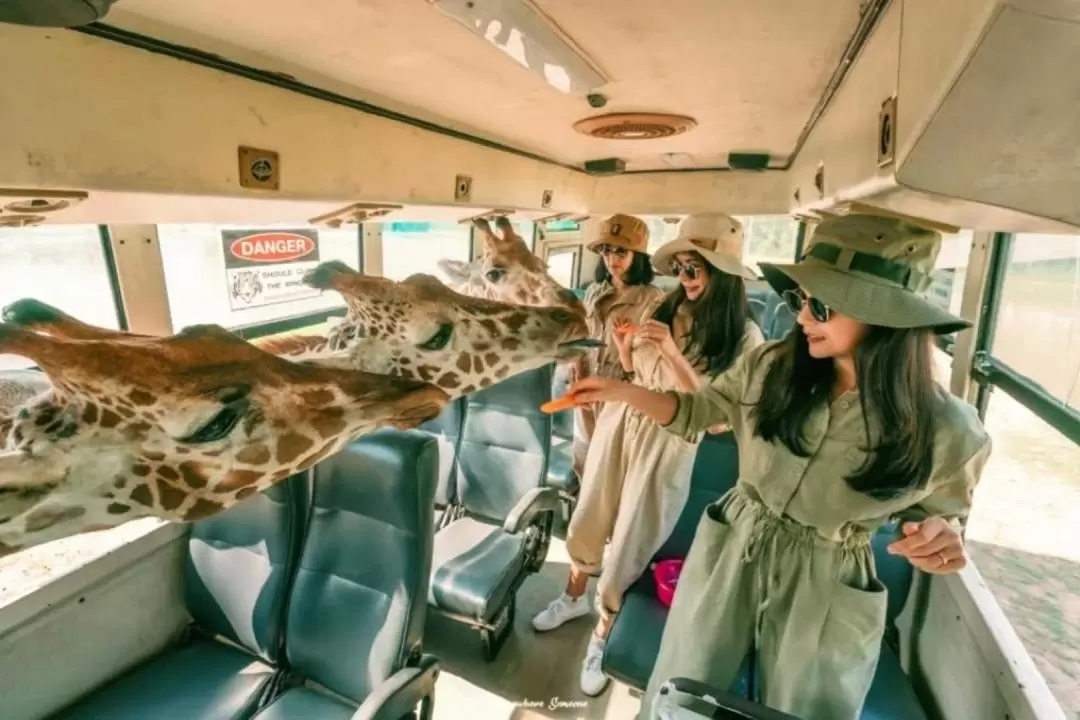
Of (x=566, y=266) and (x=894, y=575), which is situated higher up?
(x=566, y=266)

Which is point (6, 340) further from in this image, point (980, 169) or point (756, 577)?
point (756, 577)

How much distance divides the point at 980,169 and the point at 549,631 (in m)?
2.66

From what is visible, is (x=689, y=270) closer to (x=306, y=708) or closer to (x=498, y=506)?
(x=498, y=506)

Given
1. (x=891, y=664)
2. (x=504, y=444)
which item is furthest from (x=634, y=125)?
(x=891, y=664)

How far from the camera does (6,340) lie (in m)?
0.71

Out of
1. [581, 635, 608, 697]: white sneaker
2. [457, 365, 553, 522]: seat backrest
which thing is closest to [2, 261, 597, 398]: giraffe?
[457, 365, 553, 522]: seat backrest

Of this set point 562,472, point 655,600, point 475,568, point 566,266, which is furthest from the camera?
point 566,266

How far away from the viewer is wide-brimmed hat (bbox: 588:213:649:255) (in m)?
2.50

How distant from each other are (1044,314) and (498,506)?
2.35m

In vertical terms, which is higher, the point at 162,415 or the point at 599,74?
the point at 599,74

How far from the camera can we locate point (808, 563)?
4.01 ft

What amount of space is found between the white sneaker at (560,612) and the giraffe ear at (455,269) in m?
1.67

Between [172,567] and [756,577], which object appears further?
[172,567]

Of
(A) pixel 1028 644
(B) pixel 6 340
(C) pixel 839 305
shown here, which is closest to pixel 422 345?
(B) pixel 6 340
